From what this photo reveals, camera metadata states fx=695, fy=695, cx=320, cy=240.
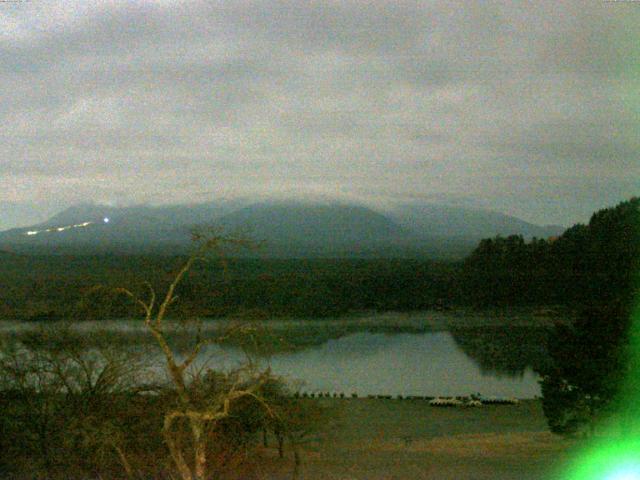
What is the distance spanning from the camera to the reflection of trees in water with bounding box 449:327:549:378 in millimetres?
29391

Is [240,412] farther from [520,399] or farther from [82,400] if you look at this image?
[520,399]

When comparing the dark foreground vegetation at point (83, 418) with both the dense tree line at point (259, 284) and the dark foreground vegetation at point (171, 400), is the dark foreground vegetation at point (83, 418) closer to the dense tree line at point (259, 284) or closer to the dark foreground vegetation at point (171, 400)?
the dark foreground vegetation at point (171, 400)

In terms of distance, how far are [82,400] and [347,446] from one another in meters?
6.97

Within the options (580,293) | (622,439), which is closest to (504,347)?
(580,293)

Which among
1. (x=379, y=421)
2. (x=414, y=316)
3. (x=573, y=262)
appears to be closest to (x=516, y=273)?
(x=573, y=262)

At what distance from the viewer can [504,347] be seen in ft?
112

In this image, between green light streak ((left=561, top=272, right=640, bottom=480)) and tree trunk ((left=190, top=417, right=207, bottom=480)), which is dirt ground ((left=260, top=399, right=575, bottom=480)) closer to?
green light streak ((left=561, top=272, right=640, bottom=480))

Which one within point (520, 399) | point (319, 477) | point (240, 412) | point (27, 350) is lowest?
point (520, 399)

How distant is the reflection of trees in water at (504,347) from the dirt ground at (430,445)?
784 centimetres

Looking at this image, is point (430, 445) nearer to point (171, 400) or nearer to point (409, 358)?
point (171, 400)

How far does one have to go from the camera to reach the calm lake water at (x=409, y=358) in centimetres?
2475

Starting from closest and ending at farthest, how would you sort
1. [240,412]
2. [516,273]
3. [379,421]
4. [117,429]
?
[117,429]
[240,412]
[379,421]
[516,273]

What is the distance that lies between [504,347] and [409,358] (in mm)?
5577

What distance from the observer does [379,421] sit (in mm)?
18297
